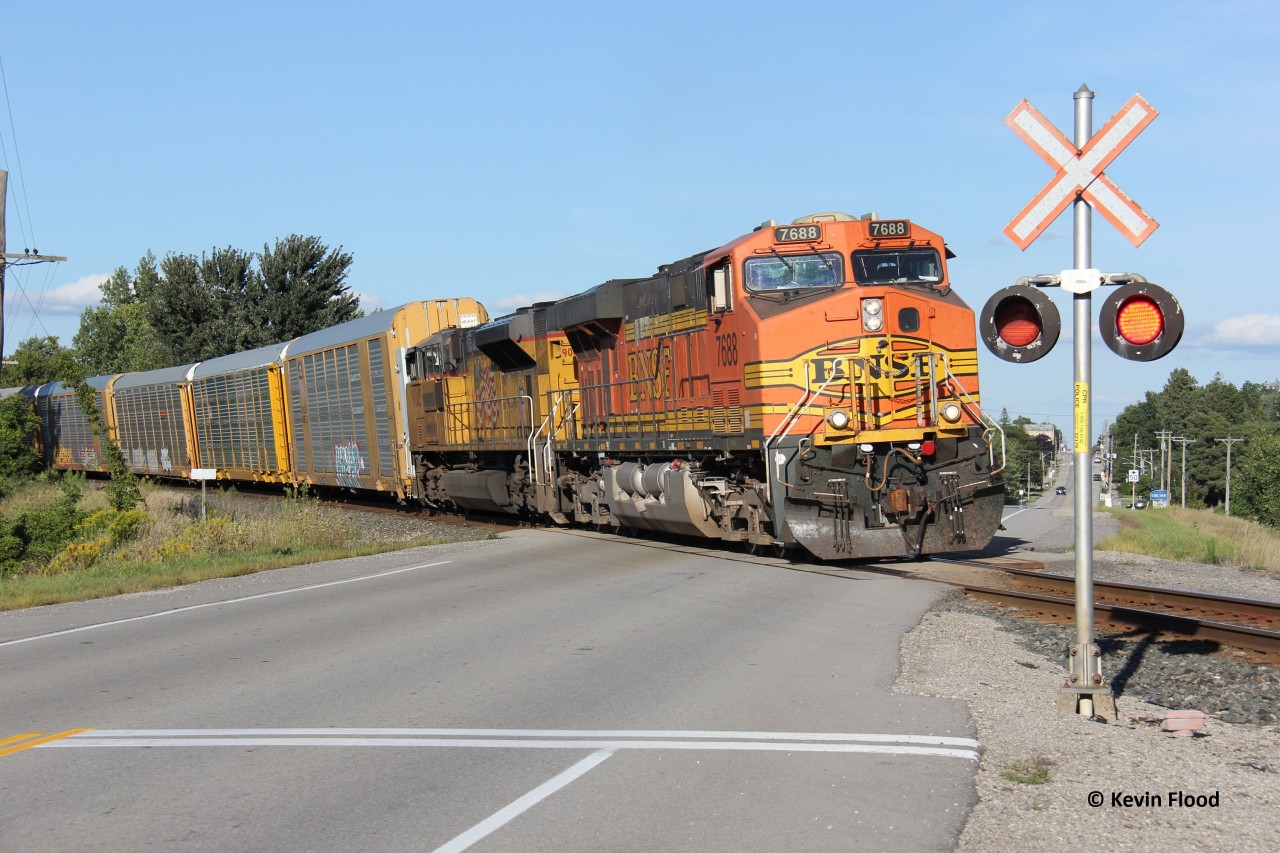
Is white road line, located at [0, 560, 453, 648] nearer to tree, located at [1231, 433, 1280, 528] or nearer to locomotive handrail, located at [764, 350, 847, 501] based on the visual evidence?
locomotive handrail, located at [764, 350, 847, 501]

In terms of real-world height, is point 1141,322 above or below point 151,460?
above

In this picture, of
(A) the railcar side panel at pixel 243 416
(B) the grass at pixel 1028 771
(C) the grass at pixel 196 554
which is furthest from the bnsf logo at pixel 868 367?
(A) the railcar side panel at pixel 243 416

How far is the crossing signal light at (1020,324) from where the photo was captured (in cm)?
658

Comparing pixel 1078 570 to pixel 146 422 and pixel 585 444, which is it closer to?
pixel 585 444

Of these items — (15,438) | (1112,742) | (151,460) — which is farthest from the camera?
(151,460)

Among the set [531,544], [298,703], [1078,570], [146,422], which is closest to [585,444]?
[531,544]

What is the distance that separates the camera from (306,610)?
11852mm

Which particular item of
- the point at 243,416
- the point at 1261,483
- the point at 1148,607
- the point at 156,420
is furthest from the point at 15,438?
the point at 1261,483

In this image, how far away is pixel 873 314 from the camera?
13.6m

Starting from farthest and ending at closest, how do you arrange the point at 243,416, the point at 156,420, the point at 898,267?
the point at 156,420 < the point at 243,416 < the point at 898,267

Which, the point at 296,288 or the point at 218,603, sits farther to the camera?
the point at 296,288

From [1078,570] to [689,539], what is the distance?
10632 millimetres

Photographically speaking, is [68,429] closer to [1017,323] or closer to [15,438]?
[15,438]

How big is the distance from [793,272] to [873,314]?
1149 millimetres
